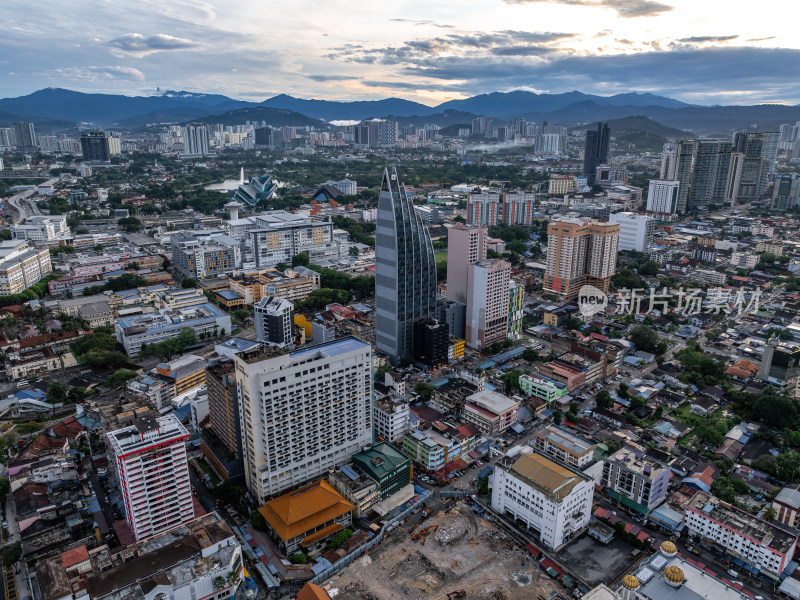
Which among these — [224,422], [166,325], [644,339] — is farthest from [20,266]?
[644,339]

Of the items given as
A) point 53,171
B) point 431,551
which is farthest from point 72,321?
point 53,171

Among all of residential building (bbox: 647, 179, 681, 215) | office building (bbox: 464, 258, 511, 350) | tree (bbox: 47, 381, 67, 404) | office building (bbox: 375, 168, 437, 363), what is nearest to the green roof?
office building (bbox: 375, 168, 437, 363)

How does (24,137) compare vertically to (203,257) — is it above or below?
above

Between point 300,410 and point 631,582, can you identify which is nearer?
point 631,582

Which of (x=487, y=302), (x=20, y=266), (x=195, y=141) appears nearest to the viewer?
(x=487, y=302)

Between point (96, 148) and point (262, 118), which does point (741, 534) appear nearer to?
point (96, 148)

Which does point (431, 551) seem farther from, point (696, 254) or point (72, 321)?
→ point (696, 254)
